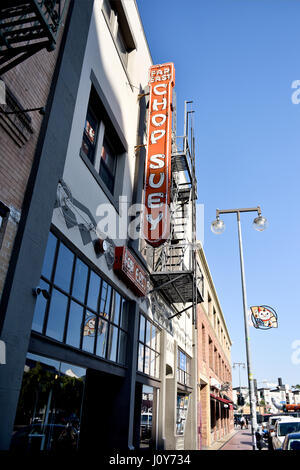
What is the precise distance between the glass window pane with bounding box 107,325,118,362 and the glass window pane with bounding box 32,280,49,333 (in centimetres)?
360

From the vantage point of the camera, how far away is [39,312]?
22.7 ft

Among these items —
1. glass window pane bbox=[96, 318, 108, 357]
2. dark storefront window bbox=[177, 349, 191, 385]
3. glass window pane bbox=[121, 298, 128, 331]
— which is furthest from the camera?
dark storefront window bbox=[177, 349, 191, 385]

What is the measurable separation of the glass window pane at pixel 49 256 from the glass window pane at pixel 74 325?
122cm

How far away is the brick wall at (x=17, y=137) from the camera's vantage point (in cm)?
606

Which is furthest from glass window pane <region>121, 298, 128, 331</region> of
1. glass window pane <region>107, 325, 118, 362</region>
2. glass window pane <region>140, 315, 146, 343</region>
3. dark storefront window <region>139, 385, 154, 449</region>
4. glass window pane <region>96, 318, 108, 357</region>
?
dark storefront window <region>139, 385, 154, 449</region>

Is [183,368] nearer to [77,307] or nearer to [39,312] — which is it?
[77,307]

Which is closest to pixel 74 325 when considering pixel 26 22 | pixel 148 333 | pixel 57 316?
pixel 57 316

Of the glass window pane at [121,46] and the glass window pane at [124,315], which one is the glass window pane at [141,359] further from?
the glass window pane at [121,46]

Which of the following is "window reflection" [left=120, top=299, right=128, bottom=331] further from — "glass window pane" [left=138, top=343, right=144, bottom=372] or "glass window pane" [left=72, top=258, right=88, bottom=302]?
"glass window pane" [left=72, top=258, right=88, bottom=302]

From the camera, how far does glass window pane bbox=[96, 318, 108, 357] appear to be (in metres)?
9.47

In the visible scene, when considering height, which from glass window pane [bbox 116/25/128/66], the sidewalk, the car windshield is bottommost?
the sidewalk

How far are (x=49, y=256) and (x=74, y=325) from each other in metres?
1.81

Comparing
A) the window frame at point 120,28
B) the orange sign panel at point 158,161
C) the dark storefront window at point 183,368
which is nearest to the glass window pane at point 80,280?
the orange sign panel at point 158,161

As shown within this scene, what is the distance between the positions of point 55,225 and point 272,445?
13.6m
